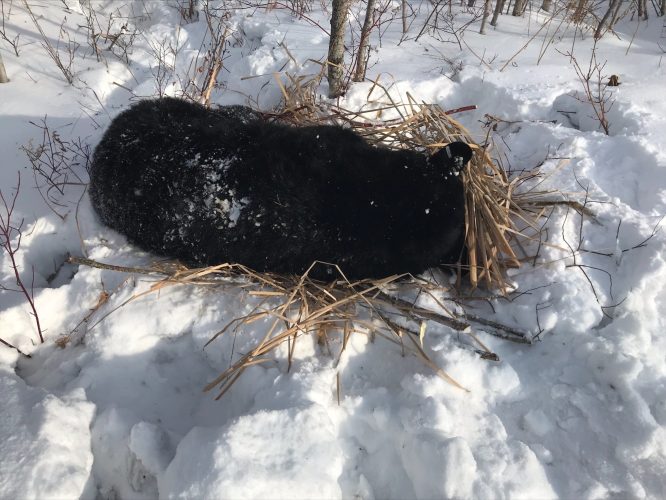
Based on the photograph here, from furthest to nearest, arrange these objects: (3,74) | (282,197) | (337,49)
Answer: (3,74)
(337,49)
(282,197)

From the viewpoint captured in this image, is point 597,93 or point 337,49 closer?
point 337,49

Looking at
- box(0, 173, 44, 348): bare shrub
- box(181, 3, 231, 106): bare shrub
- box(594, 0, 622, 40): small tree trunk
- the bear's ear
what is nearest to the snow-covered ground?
box(0, 173, 44, 348): bare shrub

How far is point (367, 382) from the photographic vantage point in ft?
6.43

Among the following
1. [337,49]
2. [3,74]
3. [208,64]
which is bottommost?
[3,74]

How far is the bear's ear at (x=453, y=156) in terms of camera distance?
6.70ft

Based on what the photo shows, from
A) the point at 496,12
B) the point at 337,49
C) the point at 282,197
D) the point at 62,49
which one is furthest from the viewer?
the point at 496,12

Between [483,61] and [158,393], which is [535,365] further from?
[483,61]

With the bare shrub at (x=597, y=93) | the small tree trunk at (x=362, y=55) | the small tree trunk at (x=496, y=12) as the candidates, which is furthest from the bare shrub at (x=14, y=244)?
the small tree trunk at (x=496, y=12)

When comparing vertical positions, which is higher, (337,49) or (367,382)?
(337,49)

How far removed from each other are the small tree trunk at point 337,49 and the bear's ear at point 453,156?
5.58 ft

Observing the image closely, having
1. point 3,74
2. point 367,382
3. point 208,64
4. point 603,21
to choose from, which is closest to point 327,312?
point 367,382

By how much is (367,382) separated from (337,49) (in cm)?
258

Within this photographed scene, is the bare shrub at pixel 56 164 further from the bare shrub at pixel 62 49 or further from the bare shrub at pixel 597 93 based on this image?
the bare shrub at pixel 597 93

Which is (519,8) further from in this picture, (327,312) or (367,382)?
(367,382)
